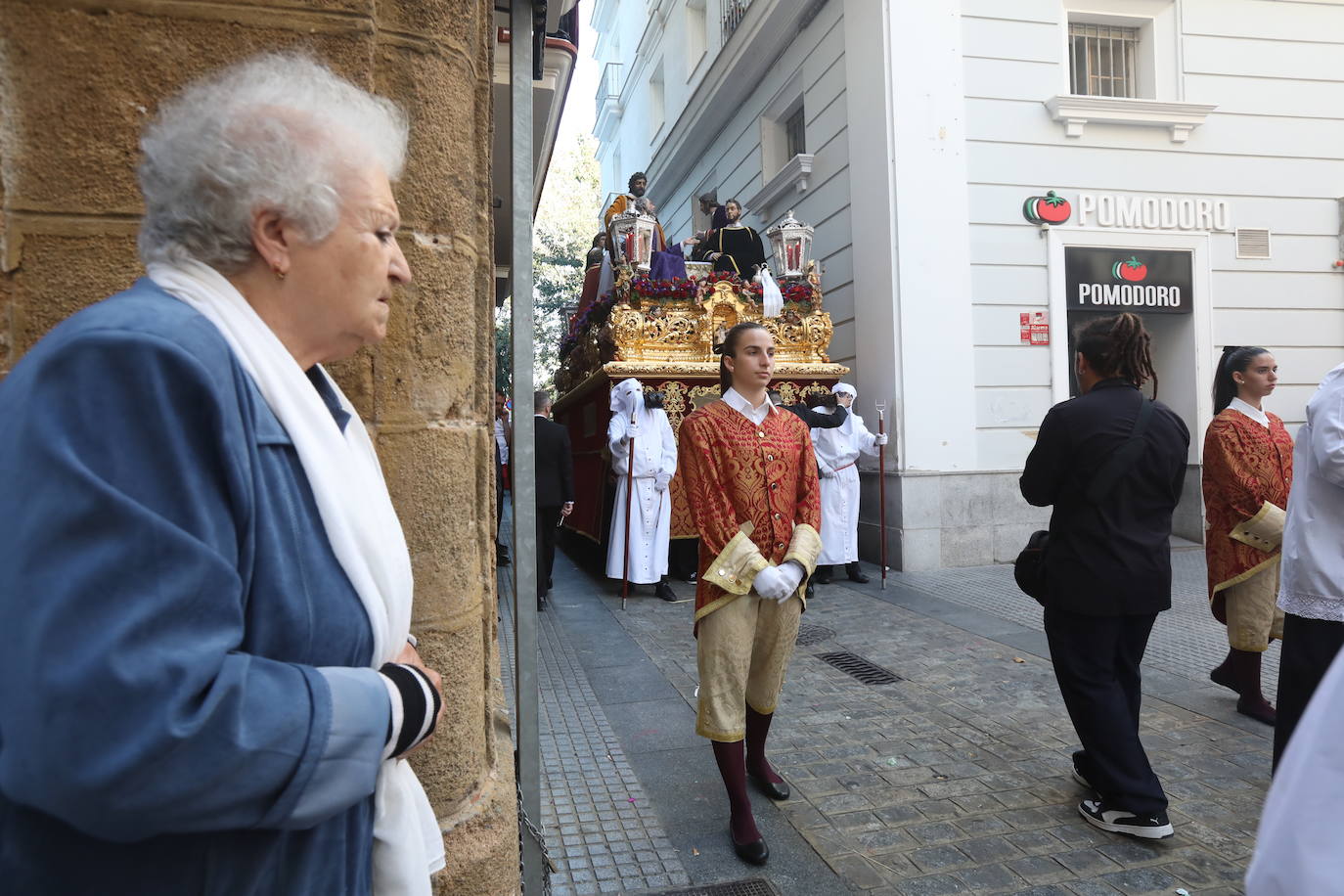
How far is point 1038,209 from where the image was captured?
33.0 feet

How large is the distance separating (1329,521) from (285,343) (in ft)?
12.2

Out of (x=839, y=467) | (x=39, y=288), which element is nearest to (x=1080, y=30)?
(x=839, y=467)

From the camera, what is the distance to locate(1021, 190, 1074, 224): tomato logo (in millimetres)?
10047

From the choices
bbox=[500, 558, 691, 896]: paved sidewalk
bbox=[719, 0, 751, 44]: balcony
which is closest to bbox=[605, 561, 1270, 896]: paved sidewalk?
bbox=[500, 558, 691, 896]: paved sidewalk

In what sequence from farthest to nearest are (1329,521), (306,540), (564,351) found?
(564,351), (1329,521), (306,540)

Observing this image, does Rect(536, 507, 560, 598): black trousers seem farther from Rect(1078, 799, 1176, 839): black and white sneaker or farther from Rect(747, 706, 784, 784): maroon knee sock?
Rect(1078, 799, 1176, 839): black and white sneaker

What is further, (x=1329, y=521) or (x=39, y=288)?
(x=1329, y=521)

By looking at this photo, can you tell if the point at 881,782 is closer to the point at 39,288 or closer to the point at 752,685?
the point at 752,685

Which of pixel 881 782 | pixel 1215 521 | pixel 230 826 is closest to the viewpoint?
pixel 230 826

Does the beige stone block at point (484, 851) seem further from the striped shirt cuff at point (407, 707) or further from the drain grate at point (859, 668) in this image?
the drain grate at point (859, 668)

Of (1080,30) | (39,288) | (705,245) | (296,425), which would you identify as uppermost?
(1080,30)

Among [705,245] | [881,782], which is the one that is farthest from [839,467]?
[881,782]

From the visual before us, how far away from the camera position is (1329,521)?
11.0ft

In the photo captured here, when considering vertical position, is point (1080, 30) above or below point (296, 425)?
above
